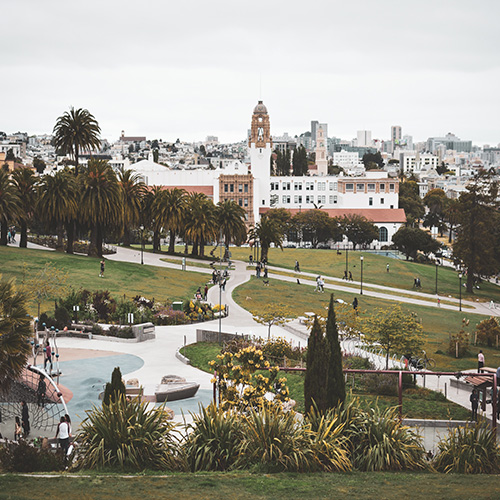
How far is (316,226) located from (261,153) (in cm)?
3057

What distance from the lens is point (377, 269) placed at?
7700 centimetres

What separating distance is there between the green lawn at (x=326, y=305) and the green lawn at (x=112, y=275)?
14.8 ft

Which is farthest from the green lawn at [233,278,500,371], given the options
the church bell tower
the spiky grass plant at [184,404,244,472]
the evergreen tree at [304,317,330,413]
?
the church bell tower

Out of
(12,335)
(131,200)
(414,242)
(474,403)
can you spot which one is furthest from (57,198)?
(414,242)

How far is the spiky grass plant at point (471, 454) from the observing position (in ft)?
50.1

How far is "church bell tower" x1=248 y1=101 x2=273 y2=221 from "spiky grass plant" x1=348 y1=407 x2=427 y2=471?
4659 inches

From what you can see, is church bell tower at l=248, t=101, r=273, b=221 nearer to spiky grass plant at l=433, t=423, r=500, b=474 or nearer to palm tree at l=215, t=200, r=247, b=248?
palm tree at l=215, t=200, r=247, b=248

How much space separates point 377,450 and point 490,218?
200 feet

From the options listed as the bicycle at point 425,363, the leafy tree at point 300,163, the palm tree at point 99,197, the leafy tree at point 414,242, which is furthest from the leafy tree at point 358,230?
the bicycle at point 425,363

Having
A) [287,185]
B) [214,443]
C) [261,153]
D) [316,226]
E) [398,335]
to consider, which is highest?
[261,153]

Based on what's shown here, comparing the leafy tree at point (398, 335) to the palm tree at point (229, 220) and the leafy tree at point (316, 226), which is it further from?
the leafy tree at point (316, 226)

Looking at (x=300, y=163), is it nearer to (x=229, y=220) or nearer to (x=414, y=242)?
(x=414, y=242)

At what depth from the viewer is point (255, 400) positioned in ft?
58.5

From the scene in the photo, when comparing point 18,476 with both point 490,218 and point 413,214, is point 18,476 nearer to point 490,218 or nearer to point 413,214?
point 490,218
